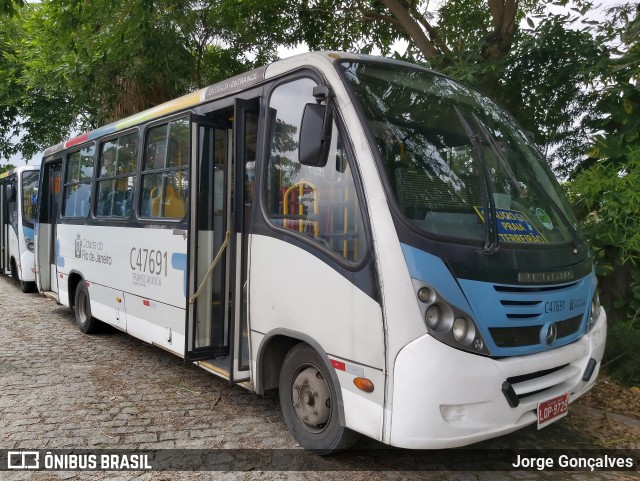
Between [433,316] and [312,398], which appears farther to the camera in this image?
[312,398]

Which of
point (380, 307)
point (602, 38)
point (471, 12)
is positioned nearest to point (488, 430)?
point (380, 307)

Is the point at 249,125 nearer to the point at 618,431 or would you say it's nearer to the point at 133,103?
the point at 618,431

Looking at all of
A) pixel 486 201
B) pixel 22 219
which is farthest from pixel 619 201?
pixel 22 219

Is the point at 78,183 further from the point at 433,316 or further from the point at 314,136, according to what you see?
the point at 433,316

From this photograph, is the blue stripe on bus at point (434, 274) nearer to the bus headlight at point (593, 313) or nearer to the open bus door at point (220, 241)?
the bus headlight at point (593, 313)

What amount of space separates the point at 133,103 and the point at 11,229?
4458 millimetres

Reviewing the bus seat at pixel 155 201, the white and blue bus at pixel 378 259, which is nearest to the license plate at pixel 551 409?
the white and blue bus at pixel 378 259

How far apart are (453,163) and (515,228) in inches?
22.8

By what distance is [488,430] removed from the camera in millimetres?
3293

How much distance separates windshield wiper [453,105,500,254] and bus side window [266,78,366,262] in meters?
0.76

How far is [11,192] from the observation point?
1351 centimetres

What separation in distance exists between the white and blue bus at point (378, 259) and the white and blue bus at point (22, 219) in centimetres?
804

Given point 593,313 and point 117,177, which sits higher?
point 117,177

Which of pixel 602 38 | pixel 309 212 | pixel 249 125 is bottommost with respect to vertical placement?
pixel 309 212
